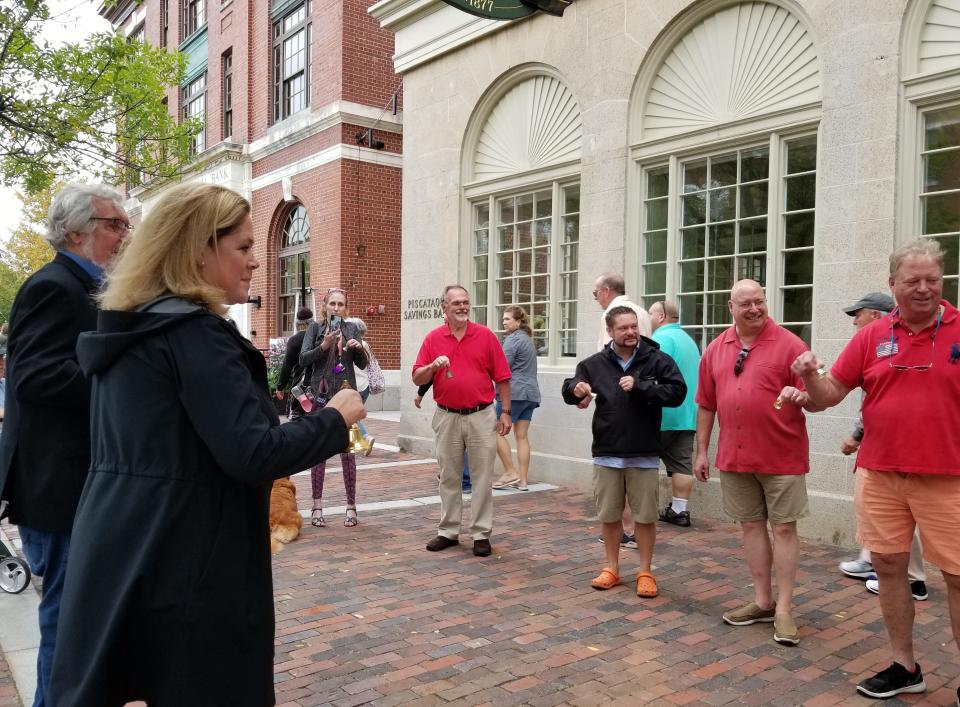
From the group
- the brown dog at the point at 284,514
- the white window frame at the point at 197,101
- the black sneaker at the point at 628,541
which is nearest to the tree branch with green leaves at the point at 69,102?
the brown dog at the point at 284,514

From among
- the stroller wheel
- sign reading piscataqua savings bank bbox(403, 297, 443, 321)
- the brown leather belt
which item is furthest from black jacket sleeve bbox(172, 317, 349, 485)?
sign reading piscataqua savings bank bbox(403, 297, 443, 321)

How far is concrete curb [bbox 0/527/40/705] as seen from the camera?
3.88 meters

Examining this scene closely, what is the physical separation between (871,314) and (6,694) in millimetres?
5514

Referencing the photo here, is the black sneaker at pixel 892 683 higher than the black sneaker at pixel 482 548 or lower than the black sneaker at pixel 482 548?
higher

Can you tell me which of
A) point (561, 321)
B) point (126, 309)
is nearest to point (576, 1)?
point (561, 321)

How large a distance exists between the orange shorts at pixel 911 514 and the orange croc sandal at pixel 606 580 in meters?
1.85

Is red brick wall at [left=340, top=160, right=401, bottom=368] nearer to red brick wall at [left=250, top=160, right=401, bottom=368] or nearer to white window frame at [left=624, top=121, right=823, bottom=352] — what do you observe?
red brick wall at [left=250, top=160, right=401, bottom=368]

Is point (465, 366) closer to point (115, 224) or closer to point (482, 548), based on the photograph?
point (482, 548)

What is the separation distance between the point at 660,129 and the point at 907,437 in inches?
213

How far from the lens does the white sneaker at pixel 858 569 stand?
557 centimetres

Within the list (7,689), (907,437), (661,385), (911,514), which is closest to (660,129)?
(661,385)

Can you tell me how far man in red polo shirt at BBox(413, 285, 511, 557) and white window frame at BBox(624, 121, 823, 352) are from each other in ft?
8.54

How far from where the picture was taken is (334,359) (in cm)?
739

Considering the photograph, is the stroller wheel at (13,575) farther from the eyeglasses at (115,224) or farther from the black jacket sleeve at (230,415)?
the black jacket sleeve at (230,415)
